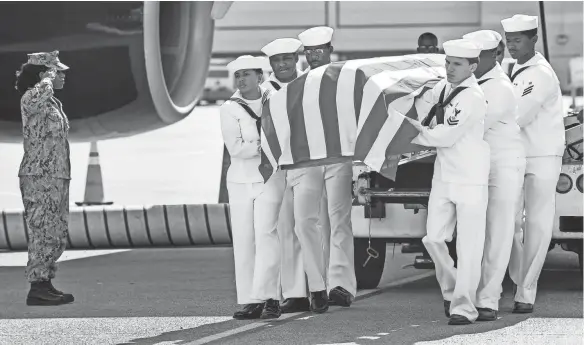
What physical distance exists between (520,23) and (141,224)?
14.8 ft

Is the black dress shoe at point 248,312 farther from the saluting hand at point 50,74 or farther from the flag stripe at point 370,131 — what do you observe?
the saluting hand at point 50,74

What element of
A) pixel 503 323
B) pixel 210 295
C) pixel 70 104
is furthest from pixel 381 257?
pixel 70 104

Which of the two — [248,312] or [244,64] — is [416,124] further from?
[248,312]

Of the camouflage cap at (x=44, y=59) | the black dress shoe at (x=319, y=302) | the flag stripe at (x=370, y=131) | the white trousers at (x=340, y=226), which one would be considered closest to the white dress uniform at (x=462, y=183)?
the flag stripe at (x=370, y=131)

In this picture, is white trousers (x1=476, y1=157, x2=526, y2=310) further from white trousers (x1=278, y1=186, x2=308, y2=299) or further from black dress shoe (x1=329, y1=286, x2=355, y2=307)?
white trousers (x1=278, y1=186, x2=308, y2=299)

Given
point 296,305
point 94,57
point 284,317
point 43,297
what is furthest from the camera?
point 94,57

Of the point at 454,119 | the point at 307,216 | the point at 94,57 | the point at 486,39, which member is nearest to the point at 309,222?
the point at 307,216

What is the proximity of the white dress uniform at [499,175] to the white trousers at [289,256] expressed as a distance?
999mm

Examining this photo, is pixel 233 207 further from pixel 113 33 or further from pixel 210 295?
pixel 113 33

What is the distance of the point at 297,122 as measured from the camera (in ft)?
25.7

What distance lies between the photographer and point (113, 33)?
31.3 feet

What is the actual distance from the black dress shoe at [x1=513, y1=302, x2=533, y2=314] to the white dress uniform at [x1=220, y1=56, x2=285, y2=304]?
1.27m

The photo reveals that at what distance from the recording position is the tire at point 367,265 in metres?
8.98

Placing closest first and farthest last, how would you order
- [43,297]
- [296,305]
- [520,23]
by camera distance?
[520,23] → [296,305] → [43,297]
